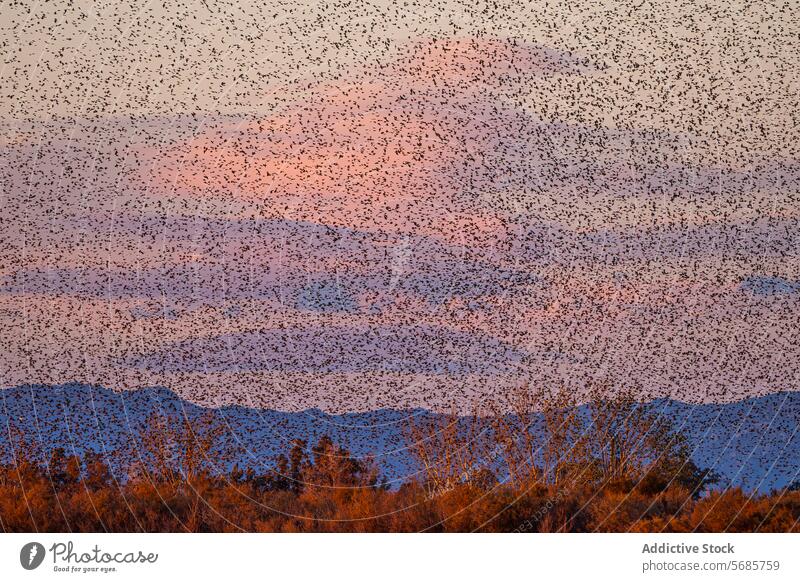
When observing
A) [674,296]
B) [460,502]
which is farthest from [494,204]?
[460,502]
